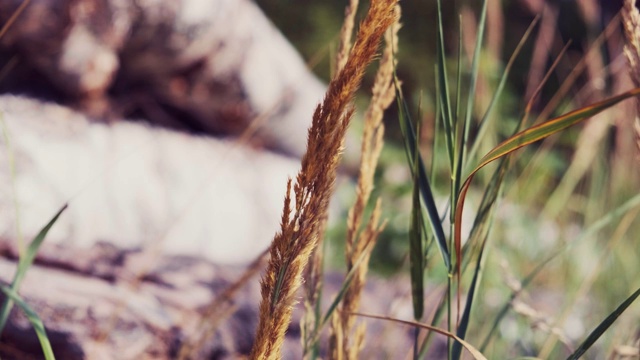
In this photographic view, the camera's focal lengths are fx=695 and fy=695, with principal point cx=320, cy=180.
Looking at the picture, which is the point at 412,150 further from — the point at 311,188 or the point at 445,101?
the point at 311,188

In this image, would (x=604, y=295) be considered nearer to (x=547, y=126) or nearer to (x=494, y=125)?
(x=494, y=125)

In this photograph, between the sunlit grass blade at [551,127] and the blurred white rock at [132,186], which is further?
the blurred white rock at [132,186]

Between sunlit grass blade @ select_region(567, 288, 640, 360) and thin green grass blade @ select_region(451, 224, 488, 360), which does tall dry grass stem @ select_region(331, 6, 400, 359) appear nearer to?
thin green grass blade @ select_region(451, 224, 488, 360)

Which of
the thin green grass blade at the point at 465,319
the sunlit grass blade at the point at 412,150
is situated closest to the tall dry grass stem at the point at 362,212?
the sunlit grass blade at the point at 412,150

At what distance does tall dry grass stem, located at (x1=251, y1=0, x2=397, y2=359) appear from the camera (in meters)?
0.60

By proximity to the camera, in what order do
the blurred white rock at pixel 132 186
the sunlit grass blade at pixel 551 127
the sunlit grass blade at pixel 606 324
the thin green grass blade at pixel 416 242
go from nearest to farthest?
1. the sunlit grass blade at pixel 551 127
2. the sunlit grass blade at pixel 606 324
3. the thin green grass blade at pixel 416 242
4. the blurred white rock at pixel 132 186

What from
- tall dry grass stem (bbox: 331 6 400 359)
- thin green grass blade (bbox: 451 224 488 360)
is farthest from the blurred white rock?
thin green grass blade (bbox: 451 224 488 360)

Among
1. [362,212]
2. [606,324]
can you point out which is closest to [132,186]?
[362,212]

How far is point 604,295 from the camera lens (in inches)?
81.4

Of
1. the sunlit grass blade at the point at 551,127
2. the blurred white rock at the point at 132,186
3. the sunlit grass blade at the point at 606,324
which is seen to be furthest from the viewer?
the blurred white rock at the point at 132,186

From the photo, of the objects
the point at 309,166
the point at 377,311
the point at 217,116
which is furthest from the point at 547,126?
the point at 217,116

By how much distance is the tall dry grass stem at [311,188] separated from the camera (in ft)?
1.97

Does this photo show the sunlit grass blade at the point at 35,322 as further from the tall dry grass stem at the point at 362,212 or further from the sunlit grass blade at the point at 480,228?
the sunlit grass blade at the point at 480,228

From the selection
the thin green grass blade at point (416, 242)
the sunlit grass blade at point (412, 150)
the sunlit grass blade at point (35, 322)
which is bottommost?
→ the sunlit grass blade at point (35, 322)
